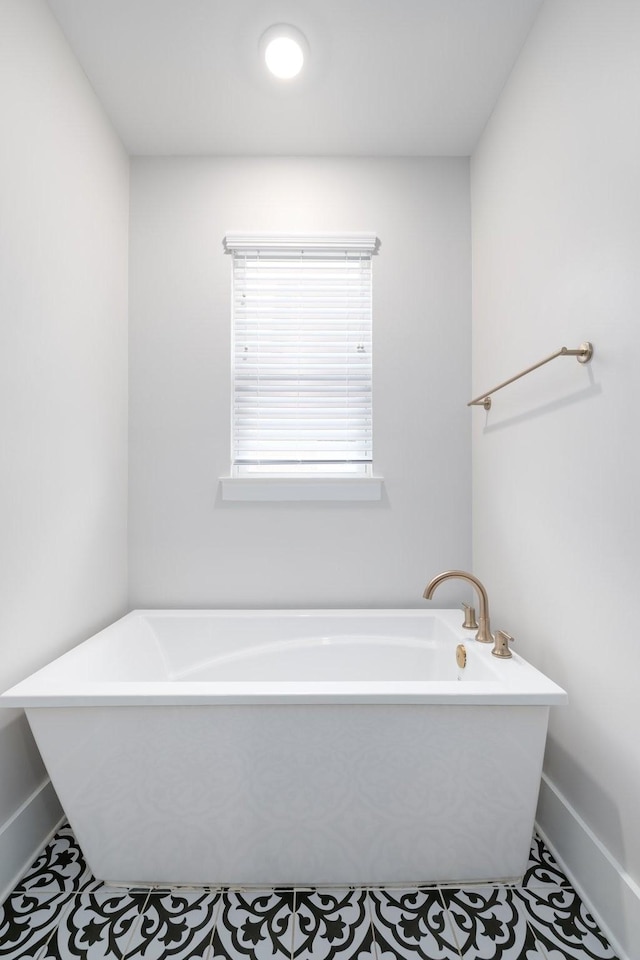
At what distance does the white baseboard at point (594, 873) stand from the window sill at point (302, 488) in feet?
4.09

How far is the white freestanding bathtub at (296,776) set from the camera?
4.06ft

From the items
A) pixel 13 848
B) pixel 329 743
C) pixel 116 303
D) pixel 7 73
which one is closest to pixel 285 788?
pixel 329 743

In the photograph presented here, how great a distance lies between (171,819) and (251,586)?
100 centimetres

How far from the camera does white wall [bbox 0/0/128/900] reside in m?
1.39

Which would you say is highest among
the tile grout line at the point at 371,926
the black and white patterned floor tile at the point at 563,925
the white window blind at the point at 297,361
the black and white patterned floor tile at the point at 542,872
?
the white window blind at the point at 297,361

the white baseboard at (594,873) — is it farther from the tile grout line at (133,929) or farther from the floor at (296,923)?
the tile grout line at (133,929)

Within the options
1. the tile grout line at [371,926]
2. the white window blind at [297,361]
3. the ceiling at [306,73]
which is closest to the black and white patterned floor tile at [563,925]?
the tile grout line at [371,926]

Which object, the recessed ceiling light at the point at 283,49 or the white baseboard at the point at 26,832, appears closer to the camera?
the white baseboard at the point at 26,832

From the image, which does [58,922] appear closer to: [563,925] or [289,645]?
[289,645]

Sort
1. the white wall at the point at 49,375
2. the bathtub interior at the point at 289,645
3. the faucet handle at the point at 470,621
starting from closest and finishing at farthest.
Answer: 1. the white wall at the point at 49,375
2. the faucet handle at the point at 470,621
3. the bathtub interior at the point at 289,645

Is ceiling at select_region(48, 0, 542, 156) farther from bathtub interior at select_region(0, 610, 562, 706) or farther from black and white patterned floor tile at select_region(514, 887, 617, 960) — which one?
black and white patterned floor tile at select_region(514, 887, 617, 960)

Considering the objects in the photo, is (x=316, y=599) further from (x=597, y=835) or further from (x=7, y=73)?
(x=7, y=73)

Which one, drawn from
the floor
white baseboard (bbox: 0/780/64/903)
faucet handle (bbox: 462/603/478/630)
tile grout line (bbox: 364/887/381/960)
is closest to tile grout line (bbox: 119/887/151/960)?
the floor

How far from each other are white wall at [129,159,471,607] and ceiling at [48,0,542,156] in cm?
12
